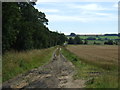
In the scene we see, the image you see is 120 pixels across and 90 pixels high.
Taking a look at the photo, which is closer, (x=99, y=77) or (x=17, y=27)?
(x=99, y=77)

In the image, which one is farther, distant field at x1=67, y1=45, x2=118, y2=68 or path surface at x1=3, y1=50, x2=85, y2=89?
distant field at x1=67, y1=45, x2=118, y2=68

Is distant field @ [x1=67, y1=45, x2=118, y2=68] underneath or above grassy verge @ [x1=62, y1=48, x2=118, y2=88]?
underneath

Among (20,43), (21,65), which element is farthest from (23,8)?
(21,65)

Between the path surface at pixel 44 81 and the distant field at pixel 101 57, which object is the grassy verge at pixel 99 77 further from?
the distant field at pixel 101 57

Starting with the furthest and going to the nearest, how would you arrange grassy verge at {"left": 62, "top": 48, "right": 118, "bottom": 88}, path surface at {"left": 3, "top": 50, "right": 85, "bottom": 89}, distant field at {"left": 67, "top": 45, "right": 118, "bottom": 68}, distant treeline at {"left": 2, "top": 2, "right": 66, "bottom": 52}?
distant field at {"left": 67, "top": 45, "right": 118, "bottom": 68}, distant treeline at {"left": 2, "top": 2, "right": 66, "bottom": 52}, path surface at {"left": 3, "top": 50, "right": 85, "bottom": 89}, grassy verge at {"left": 62, "top": 48, "right": 118, "bottom": 88}

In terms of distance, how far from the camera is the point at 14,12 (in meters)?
27.8

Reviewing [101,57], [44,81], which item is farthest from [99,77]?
[101,57]

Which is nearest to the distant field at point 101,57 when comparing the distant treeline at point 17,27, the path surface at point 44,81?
the path surface at point 44,81

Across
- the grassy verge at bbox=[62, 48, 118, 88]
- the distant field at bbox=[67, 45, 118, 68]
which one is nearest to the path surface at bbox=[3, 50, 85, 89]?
the grassy verge at bbox=[62, 48, 118, 88]

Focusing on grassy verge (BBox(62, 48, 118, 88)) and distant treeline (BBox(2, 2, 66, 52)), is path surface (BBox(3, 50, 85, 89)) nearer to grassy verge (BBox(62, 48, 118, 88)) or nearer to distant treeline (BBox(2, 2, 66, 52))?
grassy verge (BBox(62, 48, 118, 88))

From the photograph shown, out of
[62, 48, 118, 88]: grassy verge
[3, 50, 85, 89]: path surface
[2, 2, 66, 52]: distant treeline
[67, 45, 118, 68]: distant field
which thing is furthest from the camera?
[67, 45, 118, 68]: distant field

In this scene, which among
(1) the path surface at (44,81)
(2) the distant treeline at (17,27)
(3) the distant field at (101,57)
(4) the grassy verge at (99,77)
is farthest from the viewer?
(3) the distant field at (101,57)

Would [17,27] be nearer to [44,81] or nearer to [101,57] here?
[101,57]

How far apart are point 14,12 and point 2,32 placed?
2138mm
